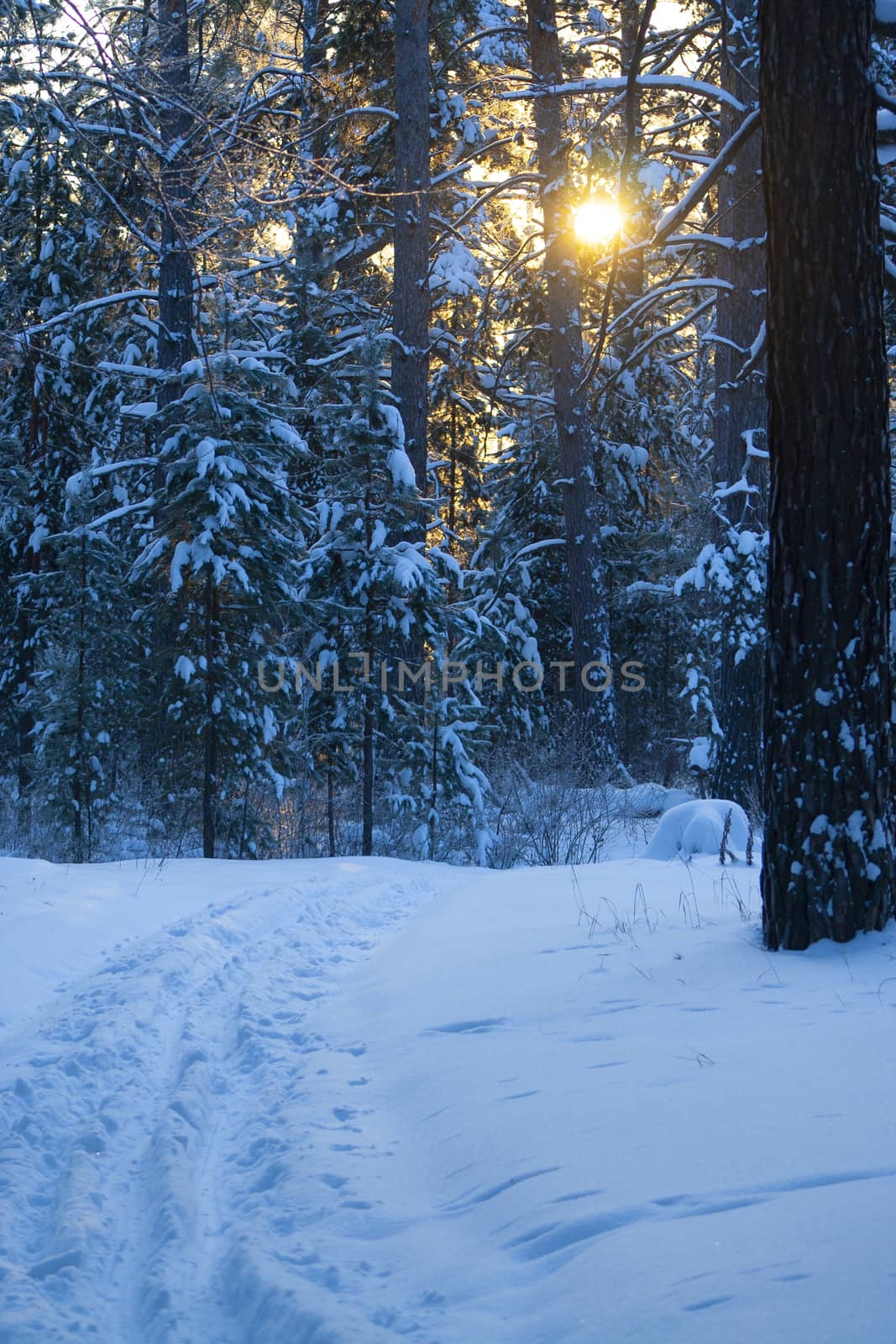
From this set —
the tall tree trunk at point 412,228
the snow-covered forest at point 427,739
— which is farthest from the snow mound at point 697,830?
the tall tree trunk at point 412,228

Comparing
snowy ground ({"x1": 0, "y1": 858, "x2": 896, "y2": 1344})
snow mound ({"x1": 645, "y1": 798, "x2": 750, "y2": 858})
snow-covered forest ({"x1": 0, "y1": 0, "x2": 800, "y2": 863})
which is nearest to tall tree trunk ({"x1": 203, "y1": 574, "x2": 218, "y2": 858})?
snow-covered forest ({"x1": 0, "y1": 0, "x2": 800, "y2": 863})

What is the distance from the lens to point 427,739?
13.5m

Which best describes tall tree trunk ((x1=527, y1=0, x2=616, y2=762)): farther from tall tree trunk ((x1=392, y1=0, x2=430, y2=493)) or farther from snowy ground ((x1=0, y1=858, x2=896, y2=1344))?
snowy ground ((x1=0, y1=858, x2=896, y2=1344))

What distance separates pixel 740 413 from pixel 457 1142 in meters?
10.3

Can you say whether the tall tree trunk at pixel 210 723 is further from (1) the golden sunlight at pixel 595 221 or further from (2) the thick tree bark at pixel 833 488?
(2) the thick tree bark at pixel 833 488

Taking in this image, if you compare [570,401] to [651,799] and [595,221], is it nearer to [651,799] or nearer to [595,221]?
[595,221]

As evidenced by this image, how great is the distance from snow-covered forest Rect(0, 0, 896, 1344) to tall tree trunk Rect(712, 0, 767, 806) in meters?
0.06

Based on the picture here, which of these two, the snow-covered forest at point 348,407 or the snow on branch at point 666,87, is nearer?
the snow on branch at point 666,87

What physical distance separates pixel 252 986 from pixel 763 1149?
3.02 m

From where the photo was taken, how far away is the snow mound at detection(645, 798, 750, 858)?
9.51 meters

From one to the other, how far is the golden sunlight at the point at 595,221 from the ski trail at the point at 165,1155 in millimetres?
11874

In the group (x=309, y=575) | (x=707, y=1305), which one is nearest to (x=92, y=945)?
(x=707, y=1305)

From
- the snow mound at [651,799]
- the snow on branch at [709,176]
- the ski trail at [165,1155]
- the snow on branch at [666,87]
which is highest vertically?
the snow on branch at [666,87]

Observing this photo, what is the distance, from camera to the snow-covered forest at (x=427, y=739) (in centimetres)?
276
